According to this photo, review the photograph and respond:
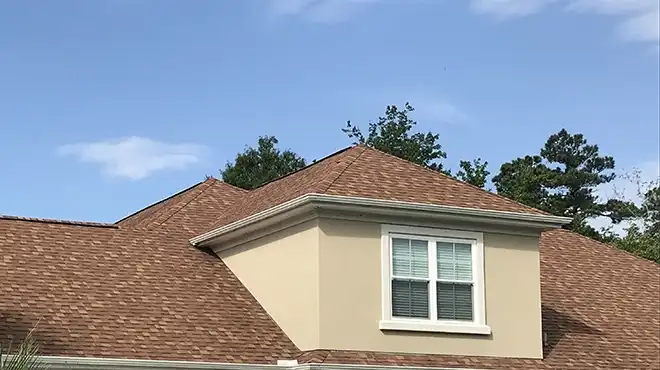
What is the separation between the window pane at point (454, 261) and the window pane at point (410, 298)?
0.39m

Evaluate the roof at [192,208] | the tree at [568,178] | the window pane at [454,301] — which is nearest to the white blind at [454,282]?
the window pane at [454,301]

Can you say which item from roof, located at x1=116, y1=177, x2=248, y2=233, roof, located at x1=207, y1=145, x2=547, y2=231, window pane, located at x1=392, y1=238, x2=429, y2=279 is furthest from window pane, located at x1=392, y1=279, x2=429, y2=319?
roof, located at x1=116, y1=177, x2=248, y2=233

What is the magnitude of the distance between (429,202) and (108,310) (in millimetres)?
5022

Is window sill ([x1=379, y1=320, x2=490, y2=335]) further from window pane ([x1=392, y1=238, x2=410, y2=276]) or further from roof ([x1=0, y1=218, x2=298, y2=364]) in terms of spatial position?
roof ([x1=0, y1=218, x2=298, y2=364])

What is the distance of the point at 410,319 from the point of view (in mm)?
17312

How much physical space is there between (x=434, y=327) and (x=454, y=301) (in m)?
0.59

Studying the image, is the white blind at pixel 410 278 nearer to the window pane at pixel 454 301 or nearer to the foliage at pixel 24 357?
the window pane at pixel 454 301

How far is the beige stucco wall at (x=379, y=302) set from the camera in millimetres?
16812

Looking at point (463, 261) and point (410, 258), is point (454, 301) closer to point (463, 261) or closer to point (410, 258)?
point (463, 261)

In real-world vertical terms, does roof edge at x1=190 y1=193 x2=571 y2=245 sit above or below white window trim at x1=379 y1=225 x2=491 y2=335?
above

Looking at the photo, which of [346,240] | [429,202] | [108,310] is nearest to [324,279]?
[346,240]

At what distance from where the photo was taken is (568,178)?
220 feet

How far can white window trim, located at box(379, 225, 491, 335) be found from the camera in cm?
1716

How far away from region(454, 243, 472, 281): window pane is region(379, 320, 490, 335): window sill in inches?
29.2
